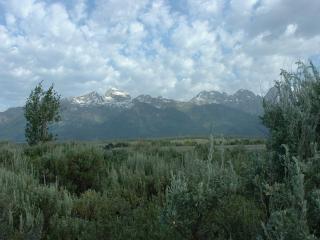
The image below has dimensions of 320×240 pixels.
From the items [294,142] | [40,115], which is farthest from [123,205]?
[40,115]

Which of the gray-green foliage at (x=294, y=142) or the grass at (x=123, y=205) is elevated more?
the gray-green foliage at (x=294, y=142)

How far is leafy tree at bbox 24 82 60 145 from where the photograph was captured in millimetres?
35250

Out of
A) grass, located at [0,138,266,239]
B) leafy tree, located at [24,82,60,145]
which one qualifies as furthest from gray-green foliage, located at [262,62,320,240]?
leafy tree, located at [24,82,60,145]

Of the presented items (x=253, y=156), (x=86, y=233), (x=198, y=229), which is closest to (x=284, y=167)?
(x=253, y=156)

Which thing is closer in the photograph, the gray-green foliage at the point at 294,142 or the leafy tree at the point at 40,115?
the gray-green foliage at the point at 294,142

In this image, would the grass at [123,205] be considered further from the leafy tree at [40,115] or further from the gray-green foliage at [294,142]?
the leafy tree at [40,115]

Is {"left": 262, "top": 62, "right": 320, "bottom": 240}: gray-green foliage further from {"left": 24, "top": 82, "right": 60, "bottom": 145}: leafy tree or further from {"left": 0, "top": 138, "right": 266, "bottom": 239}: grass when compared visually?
{"left": 24, "top": 82, "right": 60, "bottom": 145}: leafy tree

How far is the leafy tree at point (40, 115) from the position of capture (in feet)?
116

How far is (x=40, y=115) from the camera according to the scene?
35.4 m

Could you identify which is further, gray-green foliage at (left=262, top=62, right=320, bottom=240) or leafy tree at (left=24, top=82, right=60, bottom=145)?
leafy tree at (left=24, top=82, right=60, bottom=145)

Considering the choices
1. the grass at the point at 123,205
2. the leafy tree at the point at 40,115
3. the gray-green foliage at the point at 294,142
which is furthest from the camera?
the leafy tree at the point at 40,115

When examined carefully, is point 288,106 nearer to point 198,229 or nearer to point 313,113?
point 313,113

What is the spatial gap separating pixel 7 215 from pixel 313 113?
5.51 meters

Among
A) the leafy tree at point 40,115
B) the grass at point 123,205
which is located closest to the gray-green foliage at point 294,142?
the grass at point 123,205
